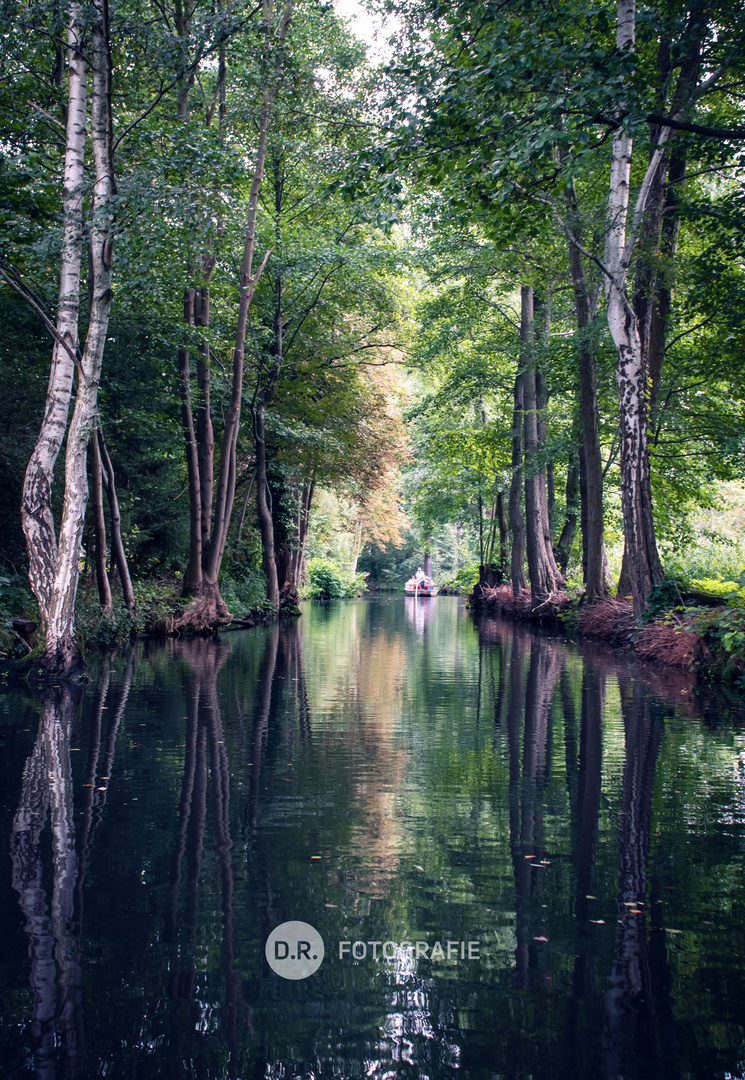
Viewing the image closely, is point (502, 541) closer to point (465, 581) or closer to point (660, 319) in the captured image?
point (465, 581)

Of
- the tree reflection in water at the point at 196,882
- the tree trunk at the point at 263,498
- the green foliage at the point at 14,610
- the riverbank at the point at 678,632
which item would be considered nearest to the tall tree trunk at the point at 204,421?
the tree trunk at the point at 263,498

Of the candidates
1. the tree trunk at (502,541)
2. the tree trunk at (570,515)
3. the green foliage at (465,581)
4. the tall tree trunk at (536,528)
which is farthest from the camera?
the green foliage at (465,581)

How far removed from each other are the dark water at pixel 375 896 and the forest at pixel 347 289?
4.81 meters

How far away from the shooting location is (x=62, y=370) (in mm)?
10242

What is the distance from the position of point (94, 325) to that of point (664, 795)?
30.1 ft

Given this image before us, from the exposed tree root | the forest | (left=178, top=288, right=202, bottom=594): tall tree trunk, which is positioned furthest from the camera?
the exposed tree root

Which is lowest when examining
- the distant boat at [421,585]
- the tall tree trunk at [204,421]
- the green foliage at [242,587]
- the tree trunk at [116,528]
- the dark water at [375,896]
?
the distant boat at [421,585]

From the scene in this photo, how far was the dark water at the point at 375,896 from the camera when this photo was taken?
7.43 ft

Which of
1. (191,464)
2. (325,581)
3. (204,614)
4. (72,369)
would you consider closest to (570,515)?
(204,614)

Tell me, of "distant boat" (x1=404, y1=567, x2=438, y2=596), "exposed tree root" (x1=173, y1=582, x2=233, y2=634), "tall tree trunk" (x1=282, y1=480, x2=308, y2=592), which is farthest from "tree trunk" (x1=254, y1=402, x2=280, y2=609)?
"distant boat" (x1=404, y1=567, x2=438, y2=596)

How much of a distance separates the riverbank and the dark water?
9.75 ft

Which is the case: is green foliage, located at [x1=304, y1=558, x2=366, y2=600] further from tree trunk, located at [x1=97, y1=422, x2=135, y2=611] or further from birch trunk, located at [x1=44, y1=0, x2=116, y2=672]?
birch trunk, located at [x1=44, y1=0, x2=116, y2=672]

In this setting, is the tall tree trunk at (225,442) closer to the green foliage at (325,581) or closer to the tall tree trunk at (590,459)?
the tall tree trunk at (590,459)

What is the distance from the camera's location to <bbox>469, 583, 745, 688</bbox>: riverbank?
9.84 meters
